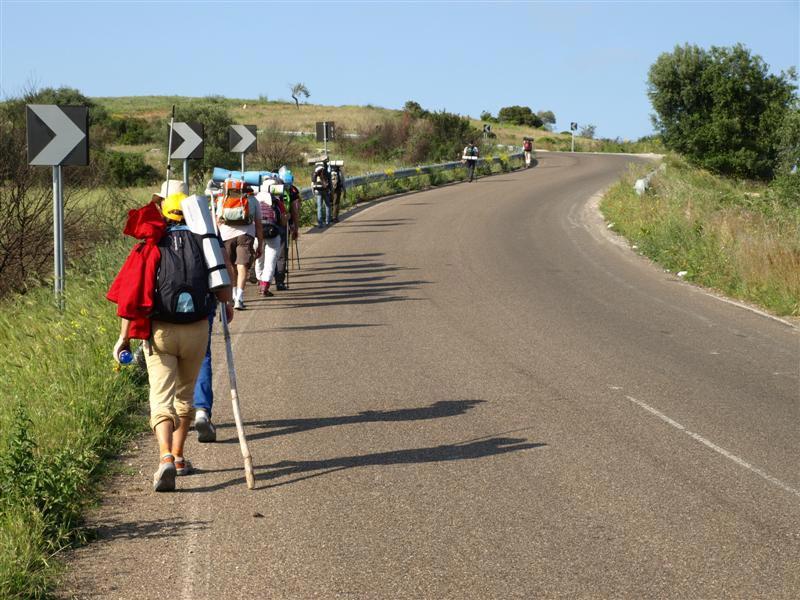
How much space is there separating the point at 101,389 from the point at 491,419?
3.02 m

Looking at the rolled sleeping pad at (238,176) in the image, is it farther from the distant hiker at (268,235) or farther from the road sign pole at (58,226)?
the road sign pole at (58,226)

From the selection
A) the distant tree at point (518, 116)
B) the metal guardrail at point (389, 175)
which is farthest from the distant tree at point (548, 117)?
the metal guardrail at point (389, 175)

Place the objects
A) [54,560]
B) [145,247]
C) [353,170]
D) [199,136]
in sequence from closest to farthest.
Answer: [54,560] → [145,247] → [199,136] → [353,170]

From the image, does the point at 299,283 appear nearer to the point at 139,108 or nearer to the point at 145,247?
the point at 145,247

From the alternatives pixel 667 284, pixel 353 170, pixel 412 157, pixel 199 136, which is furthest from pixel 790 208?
pixel 412 157

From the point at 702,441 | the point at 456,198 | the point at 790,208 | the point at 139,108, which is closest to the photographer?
the point at 702,441

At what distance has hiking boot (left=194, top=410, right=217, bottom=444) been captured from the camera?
7582 mm

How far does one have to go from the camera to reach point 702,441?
7691 millimetres

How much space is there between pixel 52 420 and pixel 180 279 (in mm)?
1626

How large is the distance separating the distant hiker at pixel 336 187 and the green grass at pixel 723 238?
6858 mm

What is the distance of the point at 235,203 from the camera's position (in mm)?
12836

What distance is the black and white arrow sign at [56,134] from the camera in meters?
10.5

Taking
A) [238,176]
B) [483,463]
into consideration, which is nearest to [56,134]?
[238,176]

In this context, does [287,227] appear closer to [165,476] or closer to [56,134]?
[56,134]
